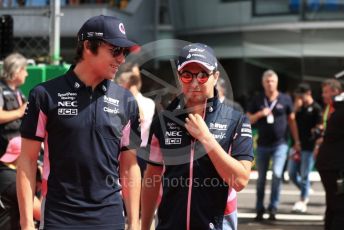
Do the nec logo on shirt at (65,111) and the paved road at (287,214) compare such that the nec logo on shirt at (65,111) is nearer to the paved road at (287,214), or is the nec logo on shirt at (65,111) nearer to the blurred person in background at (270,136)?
the paved road at (287,214)

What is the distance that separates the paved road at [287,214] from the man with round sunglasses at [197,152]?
589 cm

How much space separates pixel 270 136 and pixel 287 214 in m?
1.42

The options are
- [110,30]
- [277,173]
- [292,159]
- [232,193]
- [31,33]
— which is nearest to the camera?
[110,30]

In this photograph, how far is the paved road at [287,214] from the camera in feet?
33.4

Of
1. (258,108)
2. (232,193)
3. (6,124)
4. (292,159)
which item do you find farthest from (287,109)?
(232,193)

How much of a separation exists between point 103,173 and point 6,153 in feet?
10.7

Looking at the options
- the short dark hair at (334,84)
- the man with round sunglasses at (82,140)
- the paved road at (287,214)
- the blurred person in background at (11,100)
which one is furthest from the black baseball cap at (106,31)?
the short dark hair at (334,84)

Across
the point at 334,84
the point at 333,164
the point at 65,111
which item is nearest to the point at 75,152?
→ the point at 65,111

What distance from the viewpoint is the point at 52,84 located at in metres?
4.03

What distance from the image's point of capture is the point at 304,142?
39.3 feet

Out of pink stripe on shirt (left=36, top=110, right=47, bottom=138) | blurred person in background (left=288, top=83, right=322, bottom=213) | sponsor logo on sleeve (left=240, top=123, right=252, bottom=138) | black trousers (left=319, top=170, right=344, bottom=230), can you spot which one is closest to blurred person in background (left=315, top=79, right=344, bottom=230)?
black trousers (left=319, top=170, right=344, bottom=230)

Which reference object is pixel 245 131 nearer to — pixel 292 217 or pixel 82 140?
pixel 82 140

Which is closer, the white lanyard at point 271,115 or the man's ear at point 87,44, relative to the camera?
the man's ear at point 87,44

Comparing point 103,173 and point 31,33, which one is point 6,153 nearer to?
point 103,173
